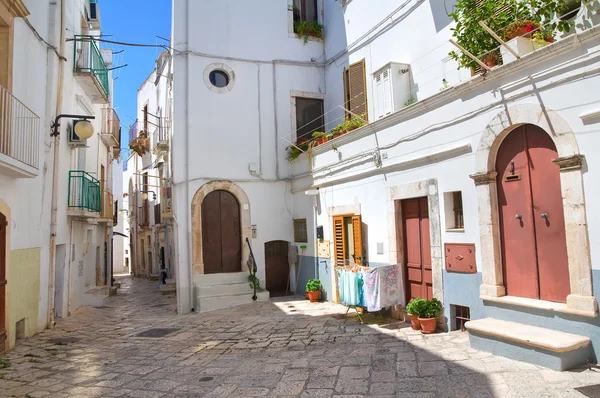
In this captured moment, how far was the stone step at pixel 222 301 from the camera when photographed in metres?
11.1

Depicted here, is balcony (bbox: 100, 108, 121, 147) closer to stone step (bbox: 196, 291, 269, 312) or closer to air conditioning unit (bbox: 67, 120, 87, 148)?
air conditioning unit (bbox: 67, 120, 87, 148)

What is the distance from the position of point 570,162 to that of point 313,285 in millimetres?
7080

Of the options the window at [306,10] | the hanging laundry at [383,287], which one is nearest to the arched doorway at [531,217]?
the hanging laundry at [383,287]

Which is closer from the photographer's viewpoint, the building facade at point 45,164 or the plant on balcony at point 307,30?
the building facade at point 45,164

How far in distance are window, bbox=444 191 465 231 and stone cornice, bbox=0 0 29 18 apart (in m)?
7.81

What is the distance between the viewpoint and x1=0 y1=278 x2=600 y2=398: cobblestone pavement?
498 centimetres

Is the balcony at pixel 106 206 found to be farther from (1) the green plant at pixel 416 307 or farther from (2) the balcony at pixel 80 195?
(1) the green plant at pixel 416 307

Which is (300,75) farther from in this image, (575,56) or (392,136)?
(575,56)

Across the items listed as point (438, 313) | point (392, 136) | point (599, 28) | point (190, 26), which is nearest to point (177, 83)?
point (190, 26)

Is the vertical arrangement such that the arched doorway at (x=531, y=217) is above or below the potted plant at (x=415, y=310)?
above

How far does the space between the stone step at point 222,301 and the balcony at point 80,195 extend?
3907 millimetres

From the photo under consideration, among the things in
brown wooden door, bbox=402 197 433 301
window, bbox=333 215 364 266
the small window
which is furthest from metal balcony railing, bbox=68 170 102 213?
brown wooden door, bbox=402 197 433 301

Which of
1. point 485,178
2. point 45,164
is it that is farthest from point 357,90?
point 45,164

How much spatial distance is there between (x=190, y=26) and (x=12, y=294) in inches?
325
